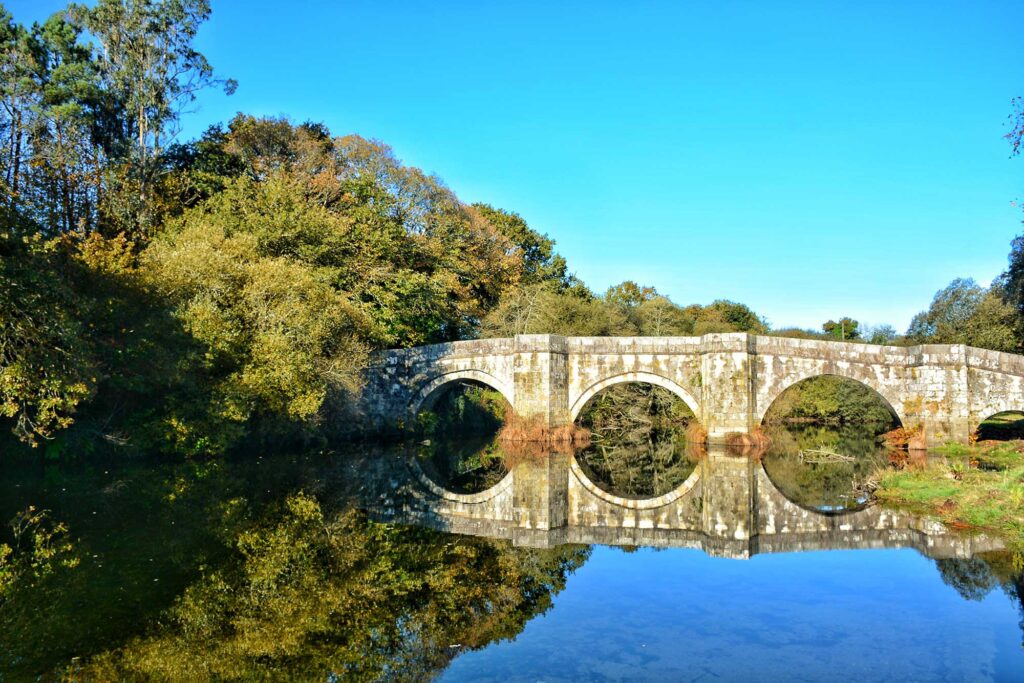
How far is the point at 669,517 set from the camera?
13.2 metres

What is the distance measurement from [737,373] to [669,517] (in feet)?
33.7

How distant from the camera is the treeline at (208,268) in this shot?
16281 millimetres

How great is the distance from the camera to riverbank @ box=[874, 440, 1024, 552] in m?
10.9

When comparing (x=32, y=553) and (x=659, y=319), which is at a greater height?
(x=659, y=319)

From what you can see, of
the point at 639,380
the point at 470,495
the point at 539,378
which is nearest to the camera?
the point at 470,495

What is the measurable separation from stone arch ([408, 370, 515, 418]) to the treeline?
211 cm

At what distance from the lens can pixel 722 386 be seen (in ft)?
74.2

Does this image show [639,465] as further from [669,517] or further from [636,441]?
[669,517]

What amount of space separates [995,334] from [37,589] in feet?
99.6

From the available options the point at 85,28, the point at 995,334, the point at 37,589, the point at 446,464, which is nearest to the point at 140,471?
the point at 446,464

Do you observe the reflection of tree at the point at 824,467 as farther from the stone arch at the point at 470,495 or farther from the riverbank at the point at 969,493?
the stone arch at the point at 470,495

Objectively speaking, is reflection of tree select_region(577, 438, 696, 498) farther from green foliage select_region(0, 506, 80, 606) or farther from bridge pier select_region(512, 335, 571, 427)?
green foliage select_region(0, 506, 80, 606)

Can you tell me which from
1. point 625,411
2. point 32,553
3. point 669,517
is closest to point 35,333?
point 32,553

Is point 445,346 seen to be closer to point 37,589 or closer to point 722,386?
point 722,386
